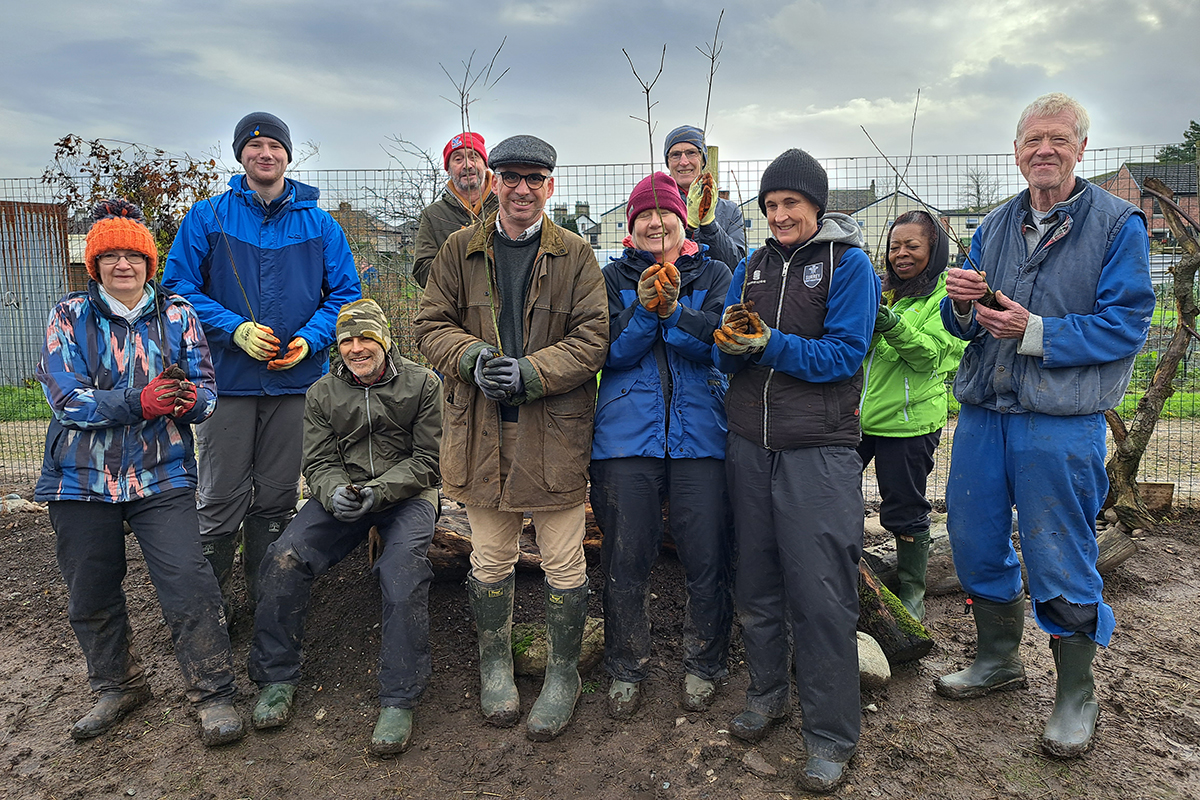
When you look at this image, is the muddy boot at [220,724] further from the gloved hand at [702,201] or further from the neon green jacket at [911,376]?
the neon green jacket at [911,376]

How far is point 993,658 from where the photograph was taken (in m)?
3.23

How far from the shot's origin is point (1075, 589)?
2.75 m

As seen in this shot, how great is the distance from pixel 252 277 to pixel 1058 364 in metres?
3.52

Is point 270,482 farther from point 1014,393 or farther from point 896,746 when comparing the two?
point 1014,393

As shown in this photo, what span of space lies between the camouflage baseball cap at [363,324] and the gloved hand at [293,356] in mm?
383

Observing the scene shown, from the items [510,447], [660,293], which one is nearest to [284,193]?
[510,447]

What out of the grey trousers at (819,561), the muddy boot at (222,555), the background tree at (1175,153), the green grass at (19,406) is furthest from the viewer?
the green grass at (19,406)

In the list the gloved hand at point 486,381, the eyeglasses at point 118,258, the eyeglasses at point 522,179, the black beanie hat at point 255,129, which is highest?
the black beanie hat at point 255,129

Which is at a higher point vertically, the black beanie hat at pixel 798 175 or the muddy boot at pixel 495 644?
the black beanie hat at pixel 798 175

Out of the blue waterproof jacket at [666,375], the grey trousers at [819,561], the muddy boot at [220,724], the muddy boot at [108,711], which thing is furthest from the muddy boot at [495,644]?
the muddy boot at [108,711]

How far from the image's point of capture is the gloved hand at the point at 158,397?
291 centimetres

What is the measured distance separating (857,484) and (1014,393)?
2.44ft

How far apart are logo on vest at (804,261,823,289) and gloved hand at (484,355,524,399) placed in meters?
1.12

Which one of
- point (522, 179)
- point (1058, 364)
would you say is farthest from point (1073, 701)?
point (522, 179)
